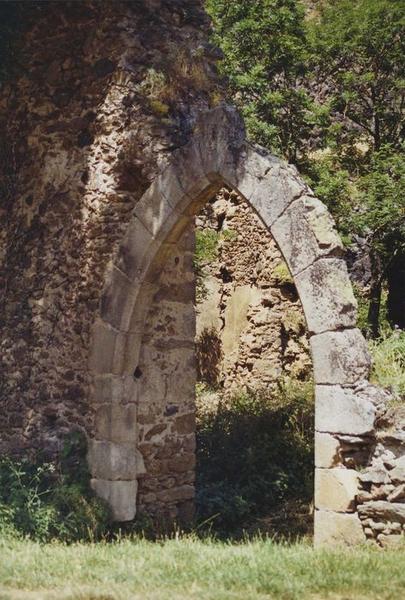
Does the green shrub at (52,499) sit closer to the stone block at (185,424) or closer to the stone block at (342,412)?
the stone block at (185,424)

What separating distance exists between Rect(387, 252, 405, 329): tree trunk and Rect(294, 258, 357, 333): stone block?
720 centimetres

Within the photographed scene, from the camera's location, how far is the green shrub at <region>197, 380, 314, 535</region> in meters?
7.66

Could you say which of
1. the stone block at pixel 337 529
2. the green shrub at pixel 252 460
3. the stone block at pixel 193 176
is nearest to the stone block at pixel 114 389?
the green shrub at pixel 252 460

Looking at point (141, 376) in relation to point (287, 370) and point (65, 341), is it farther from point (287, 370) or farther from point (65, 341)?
point (287, 370)

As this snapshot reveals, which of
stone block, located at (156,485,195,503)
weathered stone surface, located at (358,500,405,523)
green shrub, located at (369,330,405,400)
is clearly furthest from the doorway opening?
weathered stone surface, located at (358,500,405,523)

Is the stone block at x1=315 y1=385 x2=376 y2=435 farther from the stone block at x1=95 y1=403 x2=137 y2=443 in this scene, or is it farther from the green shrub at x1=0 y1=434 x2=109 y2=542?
the green shrub at x1=0 y1=434 x2=109 y2=542

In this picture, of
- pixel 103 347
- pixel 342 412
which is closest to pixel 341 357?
pixel 342 412

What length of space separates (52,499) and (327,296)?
9.23 ft

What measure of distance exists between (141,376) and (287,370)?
5539mm

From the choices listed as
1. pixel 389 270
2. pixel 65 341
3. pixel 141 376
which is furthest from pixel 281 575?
pixel 389 270

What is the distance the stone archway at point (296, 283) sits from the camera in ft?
17.5

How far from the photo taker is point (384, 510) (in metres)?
5.09

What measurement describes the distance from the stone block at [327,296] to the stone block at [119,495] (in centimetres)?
223

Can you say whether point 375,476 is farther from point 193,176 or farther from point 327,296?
point 193,176
